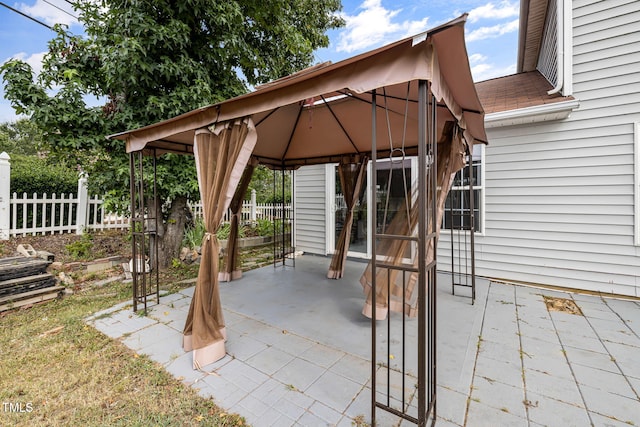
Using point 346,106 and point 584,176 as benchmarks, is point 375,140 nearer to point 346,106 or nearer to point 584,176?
point 346,106

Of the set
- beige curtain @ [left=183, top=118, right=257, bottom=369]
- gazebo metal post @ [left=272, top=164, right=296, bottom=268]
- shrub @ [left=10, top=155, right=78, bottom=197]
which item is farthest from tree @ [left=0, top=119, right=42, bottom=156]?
beige curtain @ [left=183, top=118, right=257, bottom=369]

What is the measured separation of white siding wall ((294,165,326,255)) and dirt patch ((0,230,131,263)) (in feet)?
11.5

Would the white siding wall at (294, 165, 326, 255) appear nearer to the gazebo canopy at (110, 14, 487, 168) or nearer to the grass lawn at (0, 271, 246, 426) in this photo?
the gazebo canopy at (110, 14, 487, 168)

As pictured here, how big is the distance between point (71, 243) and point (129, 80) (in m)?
3.43

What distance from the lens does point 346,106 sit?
324 centimetres

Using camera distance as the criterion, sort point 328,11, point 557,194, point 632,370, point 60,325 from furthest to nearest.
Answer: point 328,11 → point 557,194 → point 60,325 → point 632,370

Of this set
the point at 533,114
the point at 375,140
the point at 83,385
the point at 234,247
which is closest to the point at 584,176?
the point at 533,114

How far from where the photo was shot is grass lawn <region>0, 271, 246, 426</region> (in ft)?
5.49

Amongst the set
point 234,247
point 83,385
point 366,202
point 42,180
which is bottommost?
point 83,385

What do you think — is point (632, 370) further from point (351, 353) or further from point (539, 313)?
point (351, 353)

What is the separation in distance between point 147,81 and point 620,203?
6852 millimetres

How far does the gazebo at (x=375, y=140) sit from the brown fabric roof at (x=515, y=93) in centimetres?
130

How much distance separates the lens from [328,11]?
8.84m

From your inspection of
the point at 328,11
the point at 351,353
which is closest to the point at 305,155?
the point at 351,353
